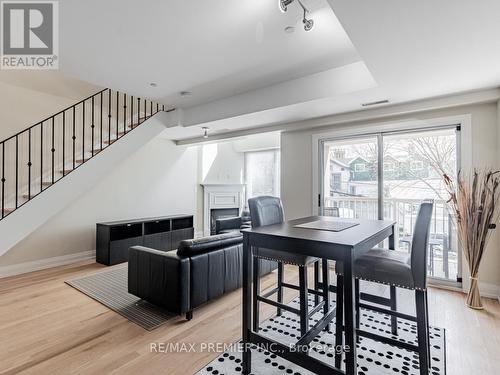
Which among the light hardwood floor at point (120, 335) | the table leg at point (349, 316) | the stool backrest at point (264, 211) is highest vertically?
the stool backrest at point (264, 211)

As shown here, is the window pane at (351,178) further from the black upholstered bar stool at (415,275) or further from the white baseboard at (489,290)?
the black upholstered bar stool at (415,275)

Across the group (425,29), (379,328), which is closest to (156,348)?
(379,328)

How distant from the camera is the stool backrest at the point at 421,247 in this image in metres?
1.71

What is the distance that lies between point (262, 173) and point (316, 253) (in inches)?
216

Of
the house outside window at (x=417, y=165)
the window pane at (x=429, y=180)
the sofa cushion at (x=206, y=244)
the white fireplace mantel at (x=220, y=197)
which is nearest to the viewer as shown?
the sofa cushion at (x=206, y=244)

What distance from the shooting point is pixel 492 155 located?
3.04 m

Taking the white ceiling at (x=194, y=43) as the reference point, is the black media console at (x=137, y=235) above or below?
below

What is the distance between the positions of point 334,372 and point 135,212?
190 inches

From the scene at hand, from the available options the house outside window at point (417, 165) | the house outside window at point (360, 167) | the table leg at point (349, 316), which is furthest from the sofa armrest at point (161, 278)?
the house outside window at point (417, 165)

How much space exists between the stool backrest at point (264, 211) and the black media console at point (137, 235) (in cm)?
305

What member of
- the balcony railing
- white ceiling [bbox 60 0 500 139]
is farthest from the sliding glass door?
white ceiling [bbox 60 0 500 139]

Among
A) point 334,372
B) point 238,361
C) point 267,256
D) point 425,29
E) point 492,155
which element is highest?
point 425,29

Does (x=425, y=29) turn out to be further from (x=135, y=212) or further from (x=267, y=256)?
(x=135, y=212)

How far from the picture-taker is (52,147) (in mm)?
4121
